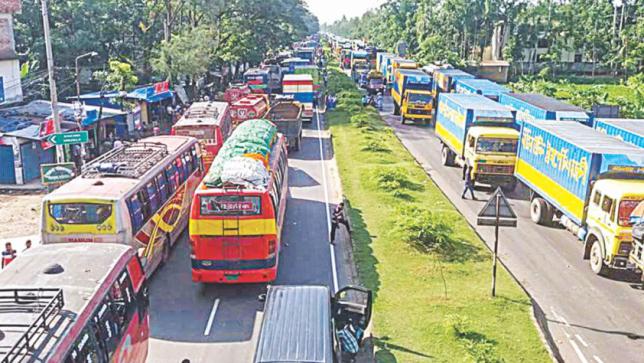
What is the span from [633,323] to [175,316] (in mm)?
9814

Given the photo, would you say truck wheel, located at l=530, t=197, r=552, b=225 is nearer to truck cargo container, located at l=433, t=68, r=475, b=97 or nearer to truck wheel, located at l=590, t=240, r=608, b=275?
truck wheel, located at l=590, t=240, r=608, b=275

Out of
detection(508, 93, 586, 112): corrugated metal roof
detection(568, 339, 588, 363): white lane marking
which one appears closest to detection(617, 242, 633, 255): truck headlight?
detection(568, 339, 588, 363): white lane marking

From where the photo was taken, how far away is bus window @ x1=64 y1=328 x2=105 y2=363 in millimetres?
7352

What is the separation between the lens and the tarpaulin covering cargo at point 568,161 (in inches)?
657

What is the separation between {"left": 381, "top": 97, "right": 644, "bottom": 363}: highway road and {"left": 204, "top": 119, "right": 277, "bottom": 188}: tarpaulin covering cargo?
7.07 m

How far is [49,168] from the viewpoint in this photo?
1914cm

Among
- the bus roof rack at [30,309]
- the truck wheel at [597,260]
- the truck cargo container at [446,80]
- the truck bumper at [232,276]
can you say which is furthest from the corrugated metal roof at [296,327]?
the truck cargo container at [446,80]

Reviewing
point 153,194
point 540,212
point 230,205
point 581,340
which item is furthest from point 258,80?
point 581,340

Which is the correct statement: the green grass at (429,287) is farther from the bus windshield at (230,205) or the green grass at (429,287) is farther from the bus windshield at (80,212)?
the bus windshield at (80,212)

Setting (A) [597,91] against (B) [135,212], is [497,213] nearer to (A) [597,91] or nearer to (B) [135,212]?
(B) [135,212]

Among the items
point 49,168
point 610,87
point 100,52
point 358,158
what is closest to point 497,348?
point 49,168

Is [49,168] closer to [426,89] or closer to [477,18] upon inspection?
[426,89]

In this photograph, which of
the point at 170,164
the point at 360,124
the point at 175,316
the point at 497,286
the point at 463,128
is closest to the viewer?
the point at 175,316

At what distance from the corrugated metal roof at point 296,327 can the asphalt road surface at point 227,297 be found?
2.28 metres
